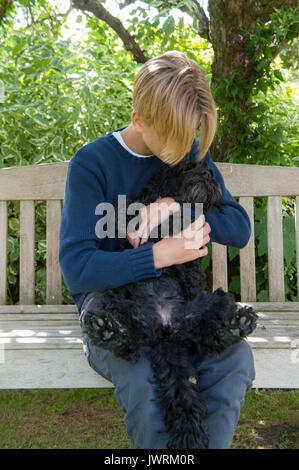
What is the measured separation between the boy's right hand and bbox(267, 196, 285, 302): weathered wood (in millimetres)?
1061

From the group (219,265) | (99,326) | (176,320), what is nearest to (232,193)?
(219,265)

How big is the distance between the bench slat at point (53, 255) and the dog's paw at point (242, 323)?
60.2 inches

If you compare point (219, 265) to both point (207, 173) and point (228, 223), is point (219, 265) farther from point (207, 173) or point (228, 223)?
point (207, 173)

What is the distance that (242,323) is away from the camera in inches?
68.8

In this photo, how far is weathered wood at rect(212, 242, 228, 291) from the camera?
10.1 ft

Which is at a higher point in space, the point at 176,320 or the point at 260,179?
the point at 260,179

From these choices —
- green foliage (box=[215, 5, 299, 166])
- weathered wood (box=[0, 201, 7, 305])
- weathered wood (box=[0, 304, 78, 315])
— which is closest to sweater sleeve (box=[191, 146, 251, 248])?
weathered wood (box=[0, 304, 78, 315])

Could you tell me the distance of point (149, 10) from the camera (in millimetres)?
4797

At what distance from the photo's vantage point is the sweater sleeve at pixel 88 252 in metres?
1.87

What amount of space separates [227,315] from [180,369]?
272 mm

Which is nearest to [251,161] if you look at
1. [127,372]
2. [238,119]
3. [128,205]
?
[238,119]

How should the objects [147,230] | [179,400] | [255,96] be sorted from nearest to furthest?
[179,400]
[147,230]
[255,96]

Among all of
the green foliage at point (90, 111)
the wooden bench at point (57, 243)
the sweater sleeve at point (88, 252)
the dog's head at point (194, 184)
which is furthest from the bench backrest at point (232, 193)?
the dog's head at point (194, 184)

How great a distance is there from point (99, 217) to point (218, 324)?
0.69 metres
